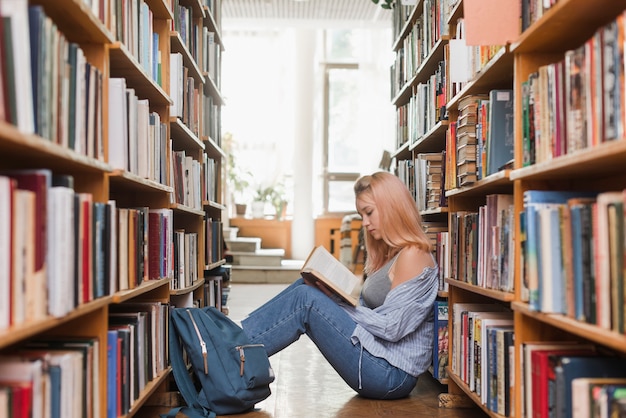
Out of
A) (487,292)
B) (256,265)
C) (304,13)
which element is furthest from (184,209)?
(256,265)

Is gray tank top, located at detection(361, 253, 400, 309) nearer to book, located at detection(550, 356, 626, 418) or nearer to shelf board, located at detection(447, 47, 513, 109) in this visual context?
shelf board, located at detection(447, 47, 513, 109)

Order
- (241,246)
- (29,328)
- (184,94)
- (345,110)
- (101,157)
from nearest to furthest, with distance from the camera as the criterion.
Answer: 1. (29,328)
2. (101,157)
3. (184,94)
4. (241,246)
5. (345,110)

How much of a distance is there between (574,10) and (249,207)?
7467 mm

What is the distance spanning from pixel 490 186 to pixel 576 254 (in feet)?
2.43

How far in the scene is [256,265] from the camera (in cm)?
736

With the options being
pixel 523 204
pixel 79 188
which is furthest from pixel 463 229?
pixel 79 188

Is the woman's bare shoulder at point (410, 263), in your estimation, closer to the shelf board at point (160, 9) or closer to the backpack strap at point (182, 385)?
the backpack strap at point (182, 385)

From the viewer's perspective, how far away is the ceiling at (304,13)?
6.38m

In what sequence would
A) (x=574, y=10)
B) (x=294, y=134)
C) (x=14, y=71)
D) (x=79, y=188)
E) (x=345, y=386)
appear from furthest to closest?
(x=294, y=134)
(x=345, y=386)
(x=79, y=188)
(x=574, y=10)
(x=14, y=71)

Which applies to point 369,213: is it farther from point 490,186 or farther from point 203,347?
point 203,347

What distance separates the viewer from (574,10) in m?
1.36

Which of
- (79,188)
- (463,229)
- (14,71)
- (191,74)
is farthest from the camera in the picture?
(191,74)

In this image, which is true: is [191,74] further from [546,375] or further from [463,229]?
[546,375]

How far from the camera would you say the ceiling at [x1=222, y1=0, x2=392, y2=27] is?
20.9ft
